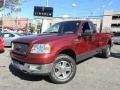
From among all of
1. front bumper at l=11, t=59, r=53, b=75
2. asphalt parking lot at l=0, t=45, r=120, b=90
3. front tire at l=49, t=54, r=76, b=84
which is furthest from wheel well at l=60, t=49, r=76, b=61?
front bumper at l=11, t=59, r=53, b=75

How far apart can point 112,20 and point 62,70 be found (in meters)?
87.4

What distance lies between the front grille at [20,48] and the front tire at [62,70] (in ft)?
3.03

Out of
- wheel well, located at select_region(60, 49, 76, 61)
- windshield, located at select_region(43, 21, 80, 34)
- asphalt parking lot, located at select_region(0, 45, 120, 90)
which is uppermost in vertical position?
windshield, located at select_region(43, 21, 80, 34)

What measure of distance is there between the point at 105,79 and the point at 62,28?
7.69 ft

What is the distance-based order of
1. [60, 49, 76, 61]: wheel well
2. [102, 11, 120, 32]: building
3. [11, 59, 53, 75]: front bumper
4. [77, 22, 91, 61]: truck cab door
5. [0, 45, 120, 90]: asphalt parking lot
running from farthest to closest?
[102, 11, 120, 32]: building < [77, 22, 91, 61]: truck cab door < [60, 49, 76, 61]: wheel well < [0, 45, 120, 90]: asphalt parking lot < [11, 59, 53, 75]: front bumper

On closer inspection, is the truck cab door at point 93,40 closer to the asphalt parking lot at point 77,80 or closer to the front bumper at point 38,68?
the asphalt parking lot at point 77,80

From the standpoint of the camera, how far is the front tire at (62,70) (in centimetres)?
654

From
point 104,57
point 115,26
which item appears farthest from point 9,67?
point 115,26

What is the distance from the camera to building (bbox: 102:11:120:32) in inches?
3484

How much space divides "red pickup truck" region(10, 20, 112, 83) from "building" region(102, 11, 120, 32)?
8127 centimetres

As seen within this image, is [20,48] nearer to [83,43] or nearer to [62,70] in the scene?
[62,70]

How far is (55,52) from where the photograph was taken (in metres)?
6.38

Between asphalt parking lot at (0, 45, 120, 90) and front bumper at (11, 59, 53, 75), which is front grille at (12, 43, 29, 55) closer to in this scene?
front bumper at (11, 59, 53, 75)

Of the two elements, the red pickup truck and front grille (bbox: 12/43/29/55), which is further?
front grille (bbox: 12/43/29/55)
